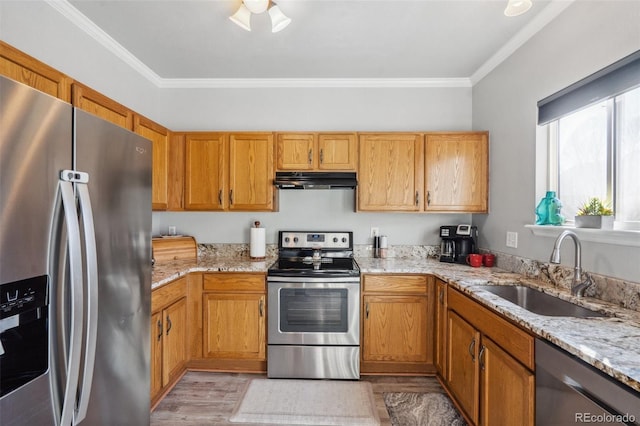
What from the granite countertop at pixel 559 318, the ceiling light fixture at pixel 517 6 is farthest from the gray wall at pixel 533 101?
the ceiling light fixture at pixel 517 6

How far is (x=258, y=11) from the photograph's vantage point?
181 cm

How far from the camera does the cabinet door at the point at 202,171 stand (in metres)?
2.75

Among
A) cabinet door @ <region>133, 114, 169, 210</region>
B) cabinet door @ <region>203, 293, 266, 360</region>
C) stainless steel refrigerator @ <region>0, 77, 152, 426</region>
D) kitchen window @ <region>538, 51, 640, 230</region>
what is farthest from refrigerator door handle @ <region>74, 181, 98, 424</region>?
kitchen window @ <region>538, 51, 640, 230</region>

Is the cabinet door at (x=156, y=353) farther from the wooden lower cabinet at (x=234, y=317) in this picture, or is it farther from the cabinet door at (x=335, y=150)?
the cabinet door at (x=335, y=150)

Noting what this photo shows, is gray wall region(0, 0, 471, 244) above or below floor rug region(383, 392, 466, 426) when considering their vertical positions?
above

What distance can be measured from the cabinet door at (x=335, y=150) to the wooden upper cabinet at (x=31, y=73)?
1.78 meters

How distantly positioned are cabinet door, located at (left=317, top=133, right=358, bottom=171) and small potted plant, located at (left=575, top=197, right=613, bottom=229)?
5.50 ft

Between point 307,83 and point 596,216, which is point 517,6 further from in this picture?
point 307,83

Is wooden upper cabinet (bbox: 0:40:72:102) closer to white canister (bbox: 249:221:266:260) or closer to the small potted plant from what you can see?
white canister (bbox: 249:221:266:260)

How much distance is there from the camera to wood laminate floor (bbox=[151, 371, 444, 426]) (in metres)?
1.99

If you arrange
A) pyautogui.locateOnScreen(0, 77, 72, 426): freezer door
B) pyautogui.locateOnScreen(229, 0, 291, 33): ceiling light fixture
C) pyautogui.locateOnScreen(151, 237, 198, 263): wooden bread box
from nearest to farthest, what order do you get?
pyautogui.locateOnScreen(0, 77, 72, 426): freezer door < pyautogui.locateOnScreen(229, 0, 291, 33): ceiling light fixture < pyautogui.locateOnScreen(151, 237, 198, 263): wooden bread box

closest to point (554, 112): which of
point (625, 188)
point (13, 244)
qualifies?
point (625, 188)

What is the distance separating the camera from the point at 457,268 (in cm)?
246

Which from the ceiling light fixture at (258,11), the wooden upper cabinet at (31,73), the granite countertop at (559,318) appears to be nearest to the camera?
the granite countertop at (559,318)
